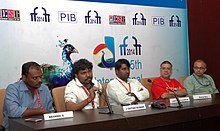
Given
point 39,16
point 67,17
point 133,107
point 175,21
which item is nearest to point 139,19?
point 175,21

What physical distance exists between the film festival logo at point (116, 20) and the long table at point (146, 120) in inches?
74.8

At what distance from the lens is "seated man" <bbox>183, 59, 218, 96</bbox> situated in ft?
14.6

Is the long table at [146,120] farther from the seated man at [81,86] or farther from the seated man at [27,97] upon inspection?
the seated man at [81,86]

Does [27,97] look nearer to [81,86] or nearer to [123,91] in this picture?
[81,86]

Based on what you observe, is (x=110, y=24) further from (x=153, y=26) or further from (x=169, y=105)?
(x=169, y=105)

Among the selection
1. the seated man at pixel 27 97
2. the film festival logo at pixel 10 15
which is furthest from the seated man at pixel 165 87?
the film festival logo at pixel 10 15

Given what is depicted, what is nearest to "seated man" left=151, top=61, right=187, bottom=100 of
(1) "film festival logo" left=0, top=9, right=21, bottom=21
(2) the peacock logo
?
(2) the peacock logo

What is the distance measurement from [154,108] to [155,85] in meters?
1.08

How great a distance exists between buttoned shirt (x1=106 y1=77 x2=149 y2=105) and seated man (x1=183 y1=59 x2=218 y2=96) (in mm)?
971

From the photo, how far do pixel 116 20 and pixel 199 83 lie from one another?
1449 mm

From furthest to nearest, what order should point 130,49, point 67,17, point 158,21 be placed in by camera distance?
1. point 158,21
2. point 130,49
3. point 67,17

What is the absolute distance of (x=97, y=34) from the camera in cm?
449

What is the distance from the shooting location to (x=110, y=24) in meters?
4.61

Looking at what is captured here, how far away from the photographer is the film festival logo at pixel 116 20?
4.62 m
